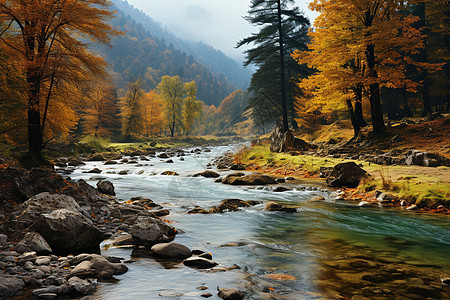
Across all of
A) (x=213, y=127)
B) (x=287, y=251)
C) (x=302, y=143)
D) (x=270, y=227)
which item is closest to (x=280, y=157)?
(x=302, y=143)

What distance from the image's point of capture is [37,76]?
12.7 meters

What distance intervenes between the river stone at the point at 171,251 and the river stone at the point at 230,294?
1624 mm

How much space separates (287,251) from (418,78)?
30.1m

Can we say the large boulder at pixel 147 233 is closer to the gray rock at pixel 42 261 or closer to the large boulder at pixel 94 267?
the large boulder at pixel 94 267

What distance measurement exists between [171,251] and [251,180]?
9.46m

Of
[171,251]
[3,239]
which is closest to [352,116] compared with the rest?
[171,251]

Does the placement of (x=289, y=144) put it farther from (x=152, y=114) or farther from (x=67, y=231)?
(x=152, y=114)

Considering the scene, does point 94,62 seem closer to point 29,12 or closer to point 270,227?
point 29,12

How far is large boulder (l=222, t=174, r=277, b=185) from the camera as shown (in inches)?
549

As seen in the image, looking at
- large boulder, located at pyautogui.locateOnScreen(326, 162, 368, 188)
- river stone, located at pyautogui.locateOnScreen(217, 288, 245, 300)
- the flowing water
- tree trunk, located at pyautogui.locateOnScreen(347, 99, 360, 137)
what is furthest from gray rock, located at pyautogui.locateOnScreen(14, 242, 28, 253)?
tree trunk, located at pyautogui.locateOnScreen(347, 99, 360, 137)

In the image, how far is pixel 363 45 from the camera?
15.6 meters

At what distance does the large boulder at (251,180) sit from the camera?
1395cm

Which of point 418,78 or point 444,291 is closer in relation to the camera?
point 444,291

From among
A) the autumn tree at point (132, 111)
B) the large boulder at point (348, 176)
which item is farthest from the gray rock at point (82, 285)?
the autumn tree at point (132, 111)
